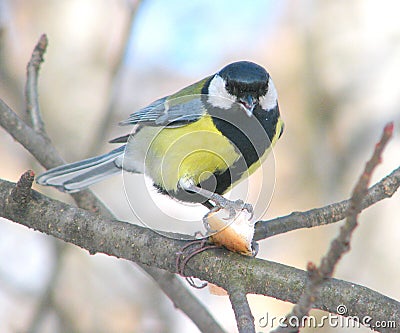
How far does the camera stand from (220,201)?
2.47 meters

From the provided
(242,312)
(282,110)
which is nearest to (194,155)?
(242,312)

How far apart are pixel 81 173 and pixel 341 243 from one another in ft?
6.54

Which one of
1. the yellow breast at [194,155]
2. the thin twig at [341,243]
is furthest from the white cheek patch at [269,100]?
the thin twig at [341,243]

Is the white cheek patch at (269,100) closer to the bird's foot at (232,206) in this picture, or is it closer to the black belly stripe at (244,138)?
the black belly stripe at (244,138)

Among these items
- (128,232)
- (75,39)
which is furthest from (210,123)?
(75,39)

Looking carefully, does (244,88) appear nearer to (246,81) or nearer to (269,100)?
(246,81)

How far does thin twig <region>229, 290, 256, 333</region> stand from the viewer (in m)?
1.50

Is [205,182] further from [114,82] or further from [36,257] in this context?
[36,257]

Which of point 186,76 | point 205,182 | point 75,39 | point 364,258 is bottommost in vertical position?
point 205,182

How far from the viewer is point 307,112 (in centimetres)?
562

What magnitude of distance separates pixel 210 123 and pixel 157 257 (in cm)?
95

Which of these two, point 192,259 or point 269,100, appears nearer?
point 192,259

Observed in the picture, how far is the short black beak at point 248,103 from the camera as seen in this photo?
2.76 metres

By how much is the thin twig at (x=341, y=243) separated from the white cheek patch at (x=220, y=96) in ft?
5.24
